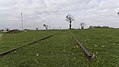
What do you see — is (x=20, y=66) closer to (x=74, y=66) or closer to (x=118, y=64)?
(x=74, y=66)

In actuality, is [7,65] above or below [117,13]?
below

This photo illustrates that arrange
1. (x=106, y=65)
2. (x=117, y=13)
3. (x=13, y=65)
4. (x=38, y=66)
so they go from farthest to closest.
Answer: (x=117, y=13) → (x=13, y=65) → (x=38, y=66) → (x=106, y=65)

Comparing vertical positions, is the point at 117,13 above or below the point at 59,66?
above

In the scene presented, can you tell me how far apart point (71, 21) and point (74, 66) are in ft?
248

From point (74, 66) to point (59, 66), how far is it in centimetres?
40

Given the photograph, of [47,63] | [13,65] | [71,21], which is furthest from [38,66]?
[71,21]

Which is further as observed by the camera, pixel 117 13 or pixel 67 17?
pixel 67 17

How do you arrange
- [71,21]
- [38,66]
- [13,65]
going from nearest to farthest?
[38,66], [13,65], [71,21]

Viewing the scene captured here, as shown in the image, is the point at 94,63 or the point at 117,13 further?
the point at 117,13

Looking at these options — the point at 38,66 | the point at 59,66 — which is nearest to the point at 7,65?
the point at 38,66

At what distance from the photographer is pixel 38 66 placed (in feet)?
20.7

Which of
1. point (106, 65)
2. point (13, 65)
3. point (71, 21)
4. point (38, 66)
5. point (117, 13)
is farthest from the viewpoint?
point (71, 21)

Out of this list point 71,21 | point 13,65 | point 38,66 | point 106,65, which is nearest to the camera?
point 106,65

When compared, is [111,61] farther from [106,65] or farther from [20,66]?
[20,66]
